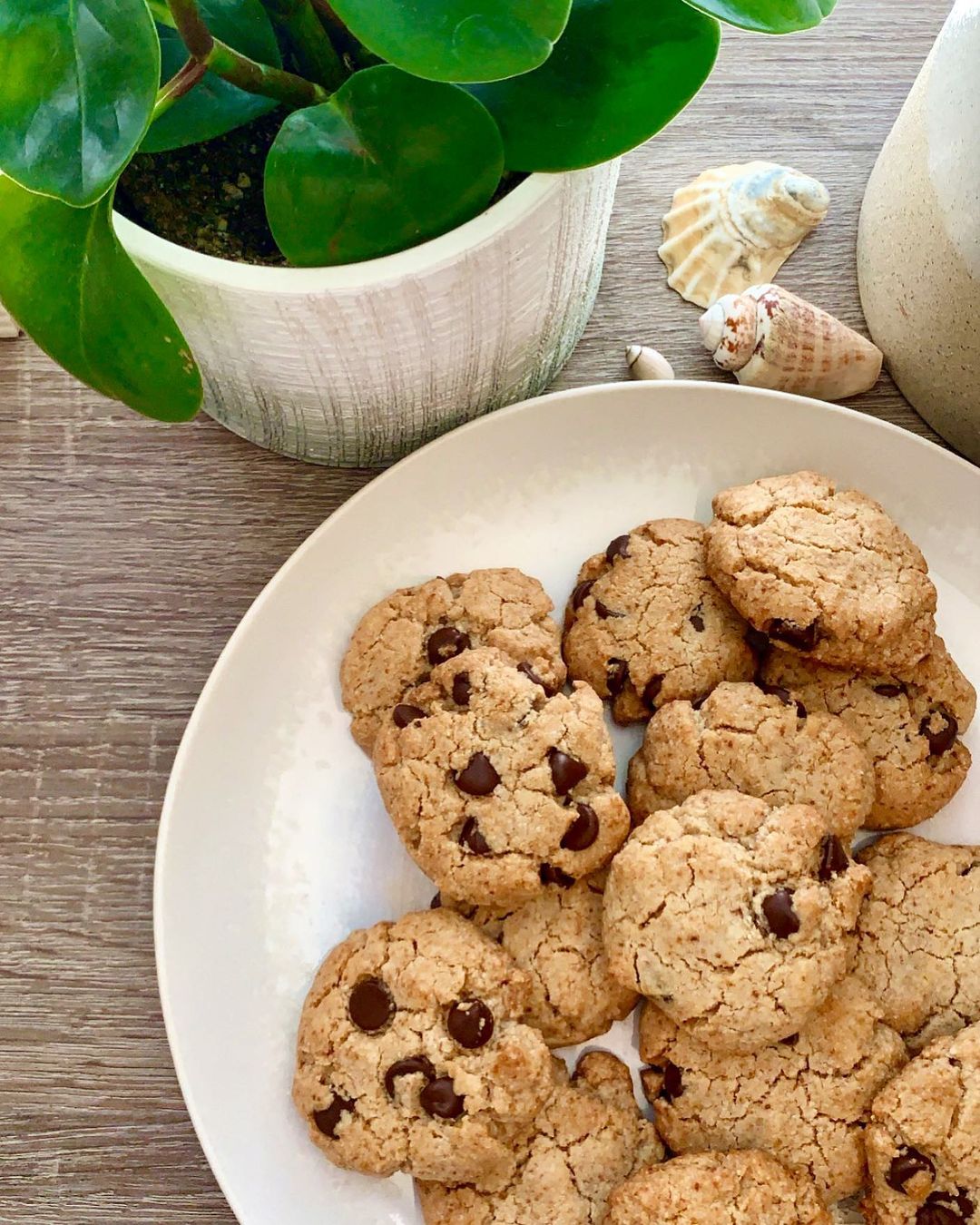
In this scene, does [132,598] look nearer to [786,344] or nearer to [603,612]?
[603,612]

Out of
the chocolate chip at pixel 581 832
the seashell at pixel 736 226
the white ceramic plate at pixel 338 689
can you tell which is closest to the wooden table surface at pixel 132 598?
the seashell at pixel 736 226

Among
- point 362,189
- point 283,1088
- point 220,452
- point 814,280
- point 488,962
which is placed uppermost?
point 362,189

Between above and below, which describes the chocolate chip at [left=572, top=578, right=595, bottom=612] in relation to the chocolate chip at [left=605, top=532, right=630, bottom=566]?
below

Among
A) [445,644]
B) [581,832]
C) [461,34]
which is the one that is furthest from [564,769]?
[461,34]

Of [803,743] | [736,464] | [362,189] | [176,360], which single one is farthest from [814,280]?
[176,360]

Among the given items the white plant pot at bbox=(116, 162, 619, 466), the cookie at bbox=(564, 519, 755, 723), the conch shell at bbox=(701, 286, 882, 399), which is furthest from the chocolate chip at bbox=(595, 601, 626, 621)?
the conch shell at bbox=(701, 286, 882, 399)

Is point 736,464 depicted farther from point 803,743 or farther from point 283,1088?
point 283,1088

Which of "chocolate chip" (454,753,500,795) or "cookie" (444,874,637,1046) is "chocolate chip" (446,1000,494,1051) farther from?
"chocolate chip" (454,753,500,795)

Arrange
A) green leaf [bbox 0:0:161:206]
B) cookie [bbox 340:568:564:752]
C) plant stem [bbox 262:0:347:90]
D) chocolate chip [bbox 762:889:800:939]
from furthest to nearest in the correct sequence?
cookie [bbox 340:568:564:752] < chocolate chip [bbox 762:889:800:939] < plant stem [bbox 262:0:347:90] < green leaf [bbox 0:0:161:206]
